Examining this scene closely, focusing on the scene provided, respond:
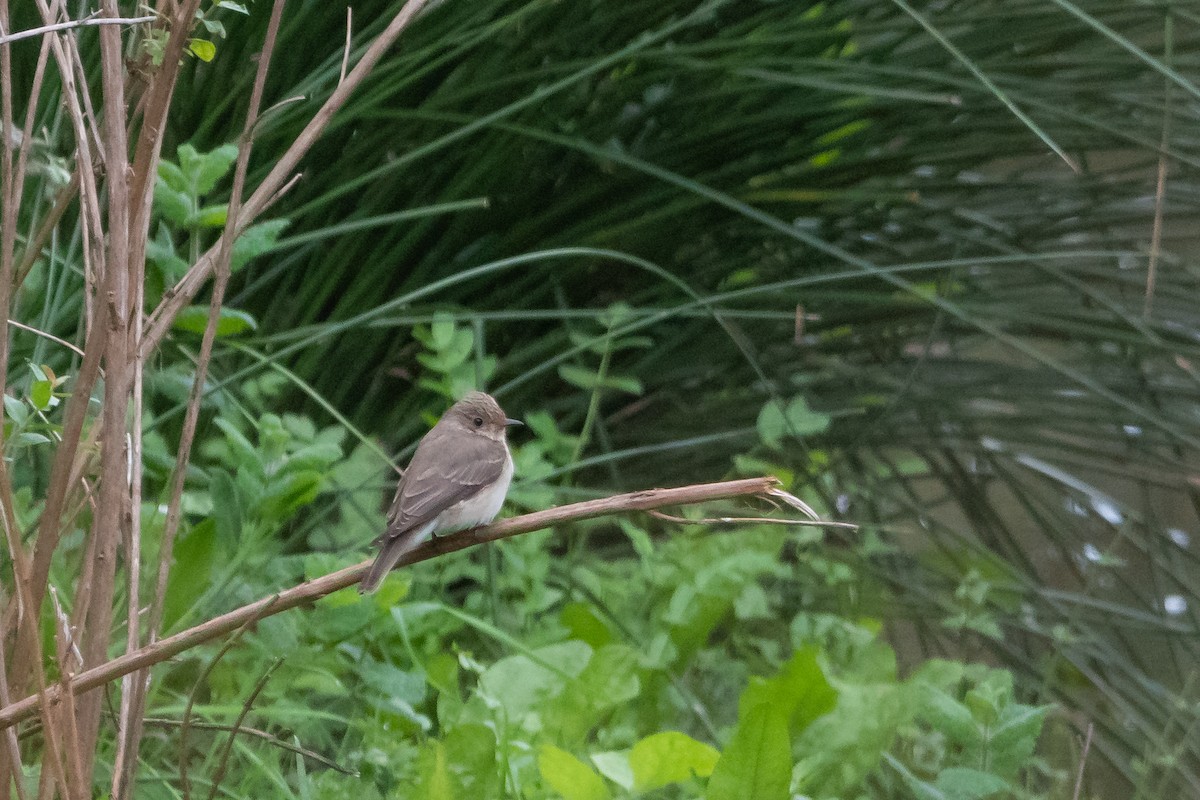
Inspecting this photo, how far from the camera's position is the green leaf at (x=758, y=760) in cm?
134

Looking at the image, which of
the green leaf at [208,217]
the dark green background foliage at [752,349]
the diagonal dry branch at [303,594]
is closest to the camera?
the diagonal dry branch at [303,594]

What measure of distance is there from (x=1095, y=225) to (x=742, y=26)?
69cm

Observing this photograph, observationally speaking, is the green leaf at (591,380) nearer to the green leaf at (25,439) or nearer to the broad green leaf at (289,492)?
the broad green leaf at (289,492)

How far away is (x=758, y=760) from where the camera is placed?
52.7 inches

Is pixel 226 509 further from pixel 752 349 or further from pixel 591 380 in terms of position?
pixel 752 349

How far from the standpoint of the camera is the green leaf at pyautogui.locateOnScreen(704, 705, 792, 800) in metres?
1.34

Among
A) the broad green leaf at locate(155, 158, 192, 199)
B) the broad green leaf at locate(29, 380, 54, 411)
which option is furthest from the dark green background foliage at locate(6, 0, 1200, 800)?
the broad green leaf at locate(29, 380, 54, 411)

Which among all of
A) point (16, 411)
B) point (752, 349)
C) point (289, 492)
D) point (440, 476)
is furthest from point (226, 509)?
point (752, 349)

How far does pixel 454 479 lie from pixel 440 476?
0.02 metres

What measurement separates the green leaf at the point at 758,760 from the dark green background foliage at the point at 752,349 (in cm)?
32

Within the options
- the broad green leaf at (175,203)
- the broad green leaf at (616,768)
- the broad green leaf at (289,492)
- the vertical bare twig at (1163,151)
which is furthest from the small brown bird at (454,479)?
the vertical bare twig at (1163,151)

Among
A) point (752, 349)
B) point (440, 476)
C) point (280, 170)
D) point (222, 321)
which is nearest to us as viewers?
point (280, 170)

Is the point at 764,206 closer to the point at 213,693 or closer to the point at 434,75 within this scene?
the point at 434,75

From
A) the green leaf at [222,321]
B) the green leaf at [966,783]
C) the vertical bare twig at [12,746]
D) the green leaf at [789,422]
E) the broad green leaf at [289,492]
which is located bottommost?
the green leaf at [966,783]
